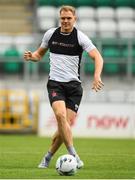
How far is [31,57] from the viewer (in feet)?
38.1

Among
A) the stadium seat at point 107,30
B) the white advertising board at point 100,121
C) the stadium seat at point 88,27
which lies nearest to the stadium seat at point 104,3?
the stadium seat at point 88,27

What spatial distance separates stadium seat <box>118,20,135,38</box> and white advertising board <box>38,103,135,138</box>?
483 centimetres

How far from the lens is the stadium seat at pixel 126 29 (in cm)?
2762

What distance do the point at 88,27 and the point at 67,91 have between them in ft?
55.4

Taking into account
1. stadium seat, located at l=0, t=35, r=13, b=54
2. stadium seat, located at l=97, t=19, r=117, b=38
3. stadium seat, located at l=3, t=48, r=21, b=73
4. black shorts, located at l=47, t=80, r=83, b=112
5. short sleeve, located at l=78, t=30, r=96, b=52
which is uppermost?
short sleeve, located at l=78, t=30, r=96, b=52

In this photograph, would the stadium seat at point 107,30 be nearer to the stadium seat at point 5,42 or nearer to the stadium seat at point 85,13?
the stadium seat at point 85,13

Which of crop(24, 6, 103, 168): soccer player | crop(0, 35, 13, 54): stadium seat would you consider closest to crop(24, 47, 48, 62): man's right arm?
crop(24, 6, 103, 168): soccer player

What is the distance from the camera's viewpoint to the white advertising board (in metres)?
23.3

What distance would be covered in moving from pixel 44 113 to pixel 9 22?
6.71m

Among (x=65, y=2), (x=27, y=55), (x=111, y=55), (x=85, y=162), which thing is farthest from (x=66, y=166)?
(x=65, y=2)

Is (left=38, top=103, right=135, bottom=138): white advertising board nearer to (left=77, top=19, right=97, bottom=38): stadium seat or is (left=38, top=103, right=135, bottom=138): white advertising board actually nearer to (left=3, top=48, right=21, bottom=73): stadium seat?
(left=3, top=48, right=21, bottom=73): stadium seat

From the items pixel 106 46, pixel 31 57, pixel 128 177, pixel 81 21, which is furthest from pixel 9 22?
pixel 128 177

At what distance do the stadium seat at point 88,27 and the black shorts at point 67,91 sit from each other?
15.8 m

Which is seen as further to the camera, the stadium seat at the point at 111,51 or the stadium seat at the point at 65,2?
the stadium seat at the point at 65,2
